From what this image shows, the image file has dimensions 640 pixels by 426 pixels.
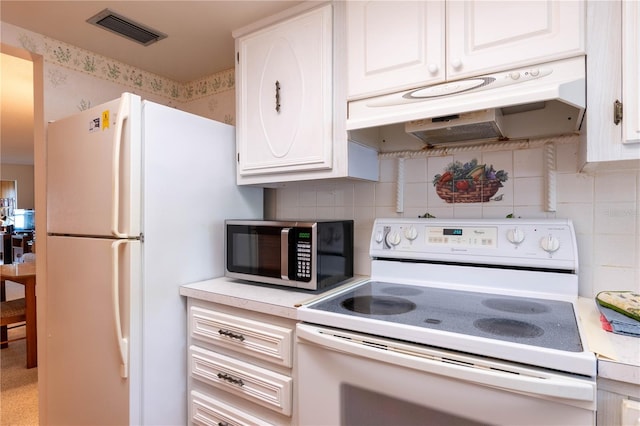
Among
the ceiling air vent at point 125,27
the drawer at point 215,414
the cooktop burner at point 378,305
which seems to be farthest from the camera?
the ceiling air vent at point 125,27

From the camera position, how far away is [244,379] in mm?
1353

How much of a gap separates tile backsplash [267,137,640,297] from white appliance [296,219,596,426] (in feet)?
0.29

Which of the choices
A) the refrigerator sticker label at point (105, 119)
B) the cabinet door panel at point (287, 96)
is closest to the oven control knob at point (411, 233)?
the cabinet door panel at point (287, 96)

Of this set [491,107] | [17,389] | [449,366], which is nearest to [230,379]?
[449,366]

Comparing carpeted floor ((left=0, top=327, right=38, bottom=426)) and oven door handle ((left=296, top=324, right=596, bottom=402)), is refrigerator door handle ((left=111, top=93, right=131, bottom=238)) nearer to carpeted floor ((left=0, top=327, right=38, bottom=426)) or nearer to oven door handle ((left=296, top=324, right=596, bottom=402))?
oven door handle ((left=296, top=324, right=596, bottom=402))

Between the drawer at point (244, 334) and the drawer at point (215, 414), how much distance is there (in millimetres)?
249

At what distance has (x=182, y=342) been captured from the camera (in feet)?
5.22

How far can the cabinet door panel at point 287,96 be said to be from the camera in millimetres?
1468

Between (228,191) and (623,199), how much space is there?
1660 mm

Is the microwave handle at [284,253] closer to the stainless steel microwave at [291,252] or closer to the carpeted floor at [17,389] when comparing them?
the stainless steel microwave at [291,252]

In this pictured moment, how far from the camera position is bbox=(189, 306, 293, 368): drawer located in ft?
4.10

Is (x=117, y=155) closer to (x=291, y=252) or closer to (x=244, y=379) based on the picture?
(x=291, y=252)

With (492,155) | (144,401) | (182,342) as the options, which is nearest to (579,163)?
(492,155)

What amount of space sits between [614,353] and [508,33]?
951 millimetres
